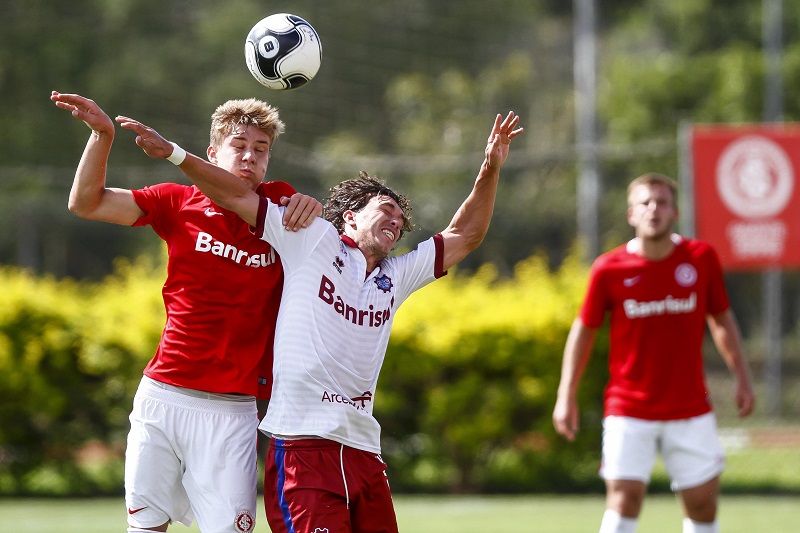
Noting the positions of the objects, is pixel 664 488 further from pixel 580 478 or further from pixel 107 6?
pixel 107 6

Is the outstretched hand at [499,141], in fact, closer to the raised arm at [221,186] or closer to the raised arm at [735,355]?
the raised arm at [221,186]

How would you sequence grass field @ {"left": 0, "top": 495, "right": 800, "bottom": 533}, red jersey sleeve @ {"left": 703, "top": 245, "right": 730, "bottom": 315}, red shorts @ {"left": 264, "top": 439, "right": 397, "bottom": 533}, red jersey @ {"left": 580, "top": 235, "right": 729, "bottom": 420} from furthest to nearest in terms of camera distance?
1. grass field @ {"left": 0, "top": 495, "right": 800, "bottom": 533}
2. red jersey sleeve @ {"left": 703, "top": 245, "right": 730, "bottom": 315}
3. red jersey @ {"left": 580, "top": 235, "right": 729, "bottom": 420}
4. red shorts @ {"left": 264, "top": 439, "right": 397, "bottom": 533}

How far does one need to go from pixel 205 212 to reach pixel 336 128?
2254 cm

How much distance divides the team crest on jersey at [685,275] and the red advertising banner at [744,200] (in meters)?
5.13

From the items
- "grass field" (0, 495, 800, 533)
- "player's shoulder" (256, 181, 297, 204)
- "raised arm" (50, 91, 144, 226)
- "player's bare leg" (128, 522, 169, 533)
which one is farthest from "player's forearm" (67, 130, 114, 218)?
"grass field" (0, 495, 800, 533)

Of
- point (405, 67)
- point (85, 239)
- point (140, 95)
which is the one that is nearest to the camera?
point (85, 239)

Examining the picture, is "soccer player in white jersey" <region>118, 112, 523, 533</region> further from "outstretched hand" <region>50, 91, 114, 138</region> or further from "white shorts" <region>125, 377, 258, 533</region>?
"white shorts" <region>125, 377, 258, 533</region>

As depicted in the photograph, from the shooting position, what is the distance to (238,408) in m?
5.23

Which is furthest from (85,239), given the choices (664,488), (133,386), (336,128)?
(664,488)

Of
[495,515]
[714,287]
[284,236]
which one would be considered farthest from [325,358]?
[495,515]

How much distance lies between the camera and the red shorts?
15.5ft

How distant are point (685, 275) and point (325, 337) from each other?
2945 millimetres

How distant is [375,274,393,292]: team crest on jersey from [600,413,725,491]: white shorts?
2434 millimetres

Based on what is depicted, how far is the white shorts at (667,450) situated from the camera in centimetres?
697
